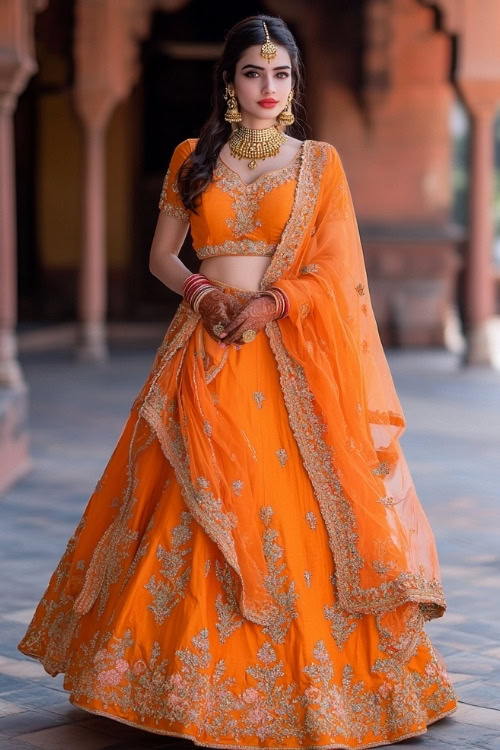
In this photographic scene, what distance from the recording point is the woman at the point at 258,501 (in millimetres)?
2764

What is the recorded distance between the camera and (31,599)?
13.7 feet

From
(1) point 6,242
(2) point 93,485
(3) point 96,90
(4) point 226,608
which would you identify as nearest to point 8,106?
(1) point 6,242

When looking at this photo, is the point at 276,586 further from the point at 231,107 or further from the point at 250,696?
the point at 231,107

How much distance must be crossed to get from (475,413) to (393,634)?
19.2ft

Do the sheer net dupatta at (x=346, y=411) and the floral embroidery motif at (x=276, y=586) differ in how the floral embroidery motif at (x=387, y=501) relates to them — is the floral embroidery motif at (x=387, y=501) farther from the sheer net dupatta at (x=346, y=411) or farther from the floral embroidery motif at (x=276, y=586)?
the floral embroidery motif at (x=276, y=586)

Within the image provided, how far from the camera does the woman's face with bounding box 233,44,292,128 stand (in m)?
2.96

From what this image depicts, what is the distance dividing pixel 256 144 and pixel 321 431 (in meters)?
0.66

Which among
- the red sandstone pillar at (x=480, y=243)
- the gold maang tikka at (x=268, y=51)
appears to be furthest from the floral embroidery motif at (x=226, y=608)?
the red sandstone pillar at (x=480, y=243)

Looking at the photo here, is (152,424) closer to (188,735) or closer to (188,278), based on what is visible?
(188,278)

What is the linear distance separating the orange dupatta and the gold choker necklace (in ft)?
0.25

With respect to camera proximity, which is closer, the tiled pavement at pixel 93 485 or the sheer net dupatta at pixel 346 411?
the sheer net dupatta at pixel 346 411

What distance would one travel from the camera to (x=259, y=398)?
2961mm

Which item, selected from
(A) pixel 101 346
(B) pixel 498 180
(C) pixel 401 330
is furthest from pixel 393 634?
(B) pixel 498 180

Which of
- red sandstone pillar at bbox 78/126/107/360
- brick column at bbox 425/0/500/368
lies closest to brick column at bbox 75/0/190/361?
red sandstone pillar at bbox 78/126/107/360
